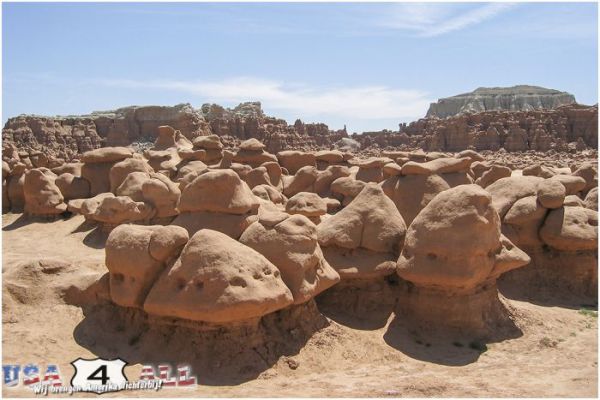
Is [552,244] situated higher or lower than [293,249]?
lower

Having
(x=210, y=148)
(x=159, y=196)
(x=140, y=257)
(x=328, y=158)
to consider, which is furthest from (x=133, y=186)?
(x=328, y=158)

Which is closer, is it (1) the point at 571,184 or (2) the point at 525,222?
(2) the point at 525,222

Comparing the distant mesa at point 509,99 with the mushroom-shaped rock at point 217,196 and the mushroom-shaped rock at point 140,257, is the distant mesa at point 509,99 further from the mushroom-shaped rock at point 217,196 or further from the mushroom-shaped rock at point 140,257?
the mushroom-shaped rock at point 140,257

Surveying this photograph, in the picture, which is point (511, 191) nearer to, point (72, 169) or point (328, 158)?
point (328, 158)

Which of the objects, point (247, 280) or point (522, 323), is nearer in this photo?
point (247, 280)

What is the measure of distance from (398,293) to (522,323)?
2181 millimetres

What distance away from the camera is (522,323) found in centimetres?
969

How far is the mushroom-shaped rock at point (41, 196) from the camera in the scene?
1574 cm

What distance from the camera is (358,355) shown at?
8.23 meters

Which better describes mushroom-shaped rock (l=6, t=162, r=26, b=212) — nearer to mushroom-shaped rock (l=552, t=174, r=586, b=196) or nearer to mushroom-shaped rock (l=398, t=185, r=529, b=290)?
mushroom-shaped rock (l=398, t=185, r=529, b=290)

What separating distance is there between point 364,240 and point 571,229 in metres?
4.68

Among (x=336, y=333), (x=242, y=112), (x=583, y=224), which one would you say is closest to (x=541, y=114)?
(x=242, y=112)

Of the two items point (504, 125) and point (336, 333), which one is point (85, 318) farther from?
point (504, 125)

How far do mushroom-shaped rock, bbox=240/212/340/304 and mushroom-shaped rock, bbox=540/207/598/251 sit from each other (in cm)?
544
